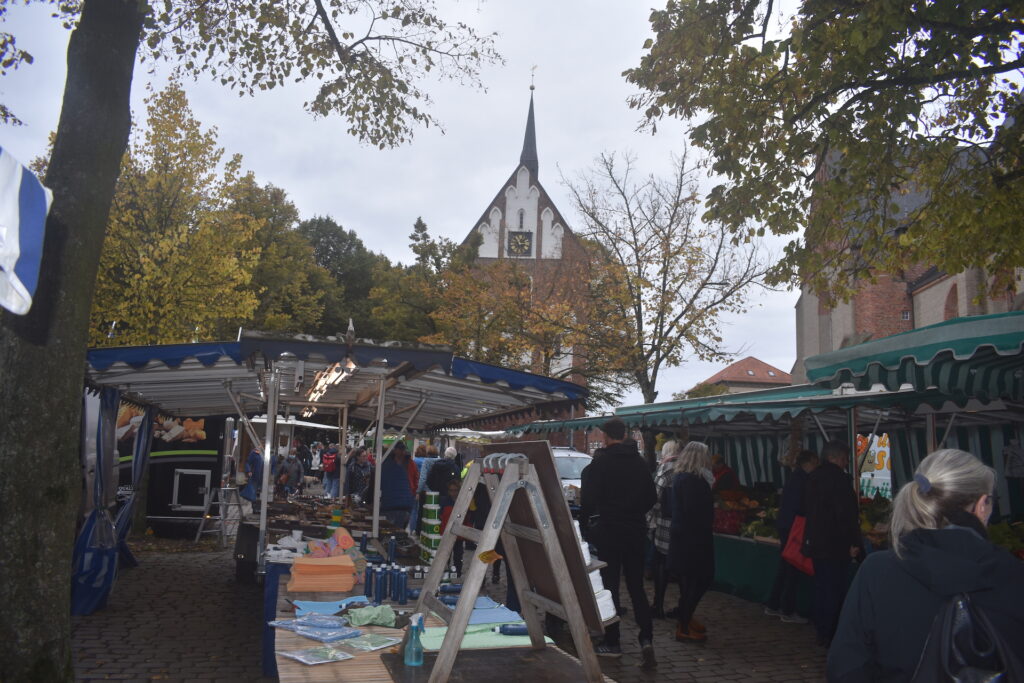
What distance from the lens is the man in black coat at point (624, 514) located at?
678 cm

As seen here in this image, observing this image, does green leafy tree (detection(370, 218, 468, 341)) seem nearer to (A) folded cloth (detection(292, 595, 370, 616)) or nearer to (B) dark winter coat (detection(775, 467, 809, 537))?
(B) dark winter coat (detection(775, 467, 809, 537))

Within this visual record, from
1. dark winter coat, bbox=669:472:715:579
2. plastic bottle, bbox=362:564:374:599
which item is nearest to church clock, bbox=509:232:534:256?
dark winter coat, bbox=669:472:715:579

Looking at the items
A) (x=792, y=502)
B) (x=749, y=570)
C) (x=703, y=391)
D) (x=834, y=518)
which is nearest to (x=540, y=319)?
(x=749, y=570)

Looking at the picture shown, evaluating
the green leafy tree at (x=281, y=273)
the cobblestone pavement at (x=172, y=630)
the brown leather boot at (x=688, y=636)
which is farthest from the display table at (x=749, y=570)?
the green leafy tree at (x=281, y=273)

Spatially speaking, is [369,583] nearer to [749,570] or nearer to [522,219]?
[749,570]

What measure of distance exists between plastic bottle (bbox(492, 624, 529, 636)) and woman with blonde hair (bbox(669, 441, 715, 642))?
359cm

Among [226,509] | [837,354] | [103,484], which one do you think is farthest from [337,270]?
[837,354]

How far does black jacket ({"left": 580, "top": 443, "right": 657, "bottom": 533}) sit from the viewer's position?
6801 mm

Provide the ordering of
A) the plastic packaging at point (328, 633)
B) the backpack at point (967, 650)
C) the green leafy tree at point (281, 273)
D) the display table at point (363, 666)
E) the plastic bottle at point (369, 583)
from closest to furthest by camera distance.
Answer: the backpack at point (967, 650)
the display table at point (363, 666)
the plastic packaging at point (328, 633)
the plastic bottle at point (369, 583)
the green leafy tree at point (281, 273)

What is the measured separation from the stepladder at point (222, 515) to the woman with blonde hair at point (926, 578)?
1320 cm

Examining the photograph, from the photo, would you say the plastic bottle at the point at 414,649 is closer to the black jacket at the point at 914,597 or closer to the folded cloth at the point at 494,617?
the folded cloth at the point at 494,617

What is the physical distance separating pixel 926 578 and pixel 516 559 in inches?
82.5

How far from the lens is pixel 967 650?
2051 millimetres

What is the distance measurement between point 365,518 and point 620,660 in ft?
11.2
